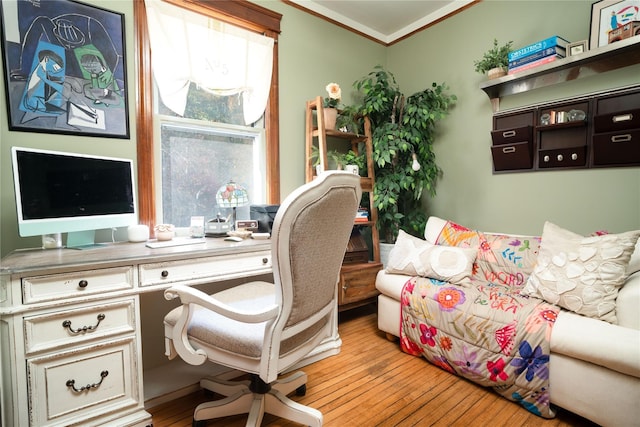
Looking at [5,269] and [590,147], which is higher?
[590,147]

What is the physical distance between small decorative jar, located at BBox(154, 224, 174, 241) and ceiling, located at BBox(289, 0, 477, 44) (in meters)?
2.13

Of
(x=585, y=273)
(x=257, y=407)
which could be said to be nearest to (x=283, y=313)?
(x=257, y=407)

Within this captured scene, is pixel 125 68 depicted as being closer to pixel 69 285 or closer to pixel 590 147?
pixel 69 285

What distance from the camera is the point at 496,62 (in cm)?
242

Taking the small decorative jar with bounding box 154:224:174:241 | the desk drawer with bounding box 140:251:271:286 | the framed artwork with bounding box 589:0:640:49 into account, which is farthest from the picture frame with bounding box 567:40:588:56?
the small decorative jar with bounding box 154:224:174:241

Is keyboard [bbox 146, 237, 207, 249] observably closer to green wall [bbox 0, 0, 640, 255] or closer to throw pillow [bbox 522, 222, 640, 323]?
green wall [bbox 0, 0, 640, 255]

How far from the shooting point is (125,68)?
6.22ft

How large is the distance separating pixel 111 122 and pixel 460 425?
245cm

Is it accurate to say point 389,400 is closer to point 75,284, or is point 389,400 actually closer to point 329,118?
point 75,284

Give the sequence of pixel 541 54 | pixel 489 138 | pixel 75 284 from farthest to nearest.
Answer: pixel 489 138
pixel 541 54
pixel 75 284

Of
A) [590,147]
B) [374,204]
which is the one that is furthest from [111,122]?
[590,147]

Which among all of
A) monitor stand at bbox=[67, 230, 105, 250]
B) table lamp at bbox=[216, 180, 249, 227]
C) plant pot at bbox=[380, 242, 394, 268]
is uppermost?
table lamp at bbox=[216, 180, 249, 227]

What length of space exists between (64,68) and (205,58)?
2.66 feet

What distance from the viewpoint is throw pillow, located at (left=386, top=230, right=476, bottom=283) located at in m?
2.07
